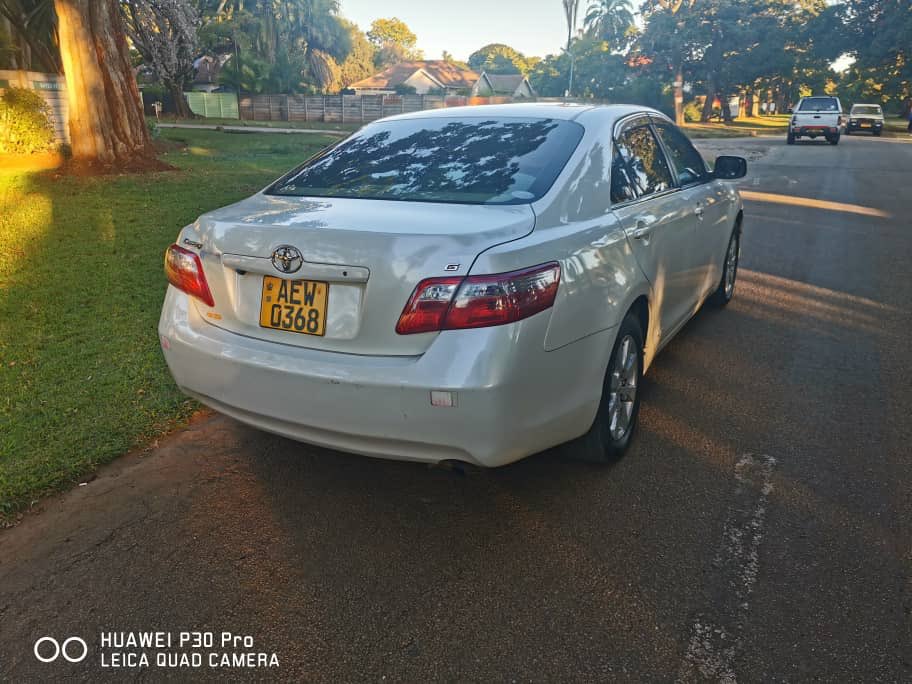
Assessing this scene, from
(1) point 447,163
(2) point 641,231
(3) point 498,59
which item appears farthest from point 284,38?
(3) point 498,59

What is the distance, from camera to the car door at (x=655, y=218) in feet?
12.1

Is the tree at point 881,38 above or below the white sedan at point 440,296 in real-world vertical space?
above

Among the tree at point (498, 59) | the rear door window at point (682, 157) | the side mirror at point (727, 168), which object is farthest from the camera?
the tree at point (498, 59)

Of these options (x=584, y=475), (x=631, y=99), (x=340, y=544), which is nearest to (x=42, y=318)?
(x=340, y=544)

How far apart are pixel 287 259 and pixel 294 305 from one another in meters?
0.18

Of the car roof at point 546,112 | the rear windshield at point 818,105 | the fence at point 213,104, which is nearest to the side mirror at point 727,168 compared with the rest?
the car roof at point 546,112

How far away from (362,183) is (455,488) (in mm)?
1519

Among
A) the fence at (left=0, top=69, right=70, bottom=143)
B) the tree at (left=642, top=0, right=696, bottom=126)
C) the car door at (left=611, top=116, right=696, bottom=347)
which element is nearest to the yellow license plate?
the car door at (left=611, top=116, right=696, bottom=347)

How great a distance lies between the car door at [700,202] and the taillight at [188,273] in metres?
2.83

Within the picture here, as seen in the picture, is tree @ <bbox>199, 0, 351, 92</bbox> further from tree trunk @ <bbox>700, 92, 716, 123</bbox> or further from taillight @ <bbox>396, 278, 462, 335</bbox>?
taillight @ <bbox>396, 278, 462, 335</bbox>

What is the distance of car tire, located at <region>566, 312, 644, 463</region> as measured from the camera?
3.39 m

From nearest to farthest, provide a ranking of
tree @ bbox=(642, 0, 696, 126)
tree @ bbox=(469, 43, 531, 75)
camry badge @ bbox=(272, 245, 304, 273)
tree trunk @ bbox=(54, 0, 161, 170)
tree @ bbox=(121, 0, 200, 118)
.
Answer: camry badge @ bbox=(272, 245, 304, 273)
tree trunk @ bbox=(54, 0, 161, 170)
tree @ bbox=(121, 0, 200, 118)
tree @ bbox=(642, 0, 696, 126)
tree @ bbox=(469, 43, 531, 75)

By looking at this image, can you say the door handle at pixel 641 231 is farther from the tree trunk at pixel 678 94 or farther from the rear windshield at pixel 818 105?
the tree trunk at pixel 678 94

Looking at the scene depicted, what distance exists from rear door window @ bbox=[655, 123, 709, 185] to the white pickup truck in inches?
1123
